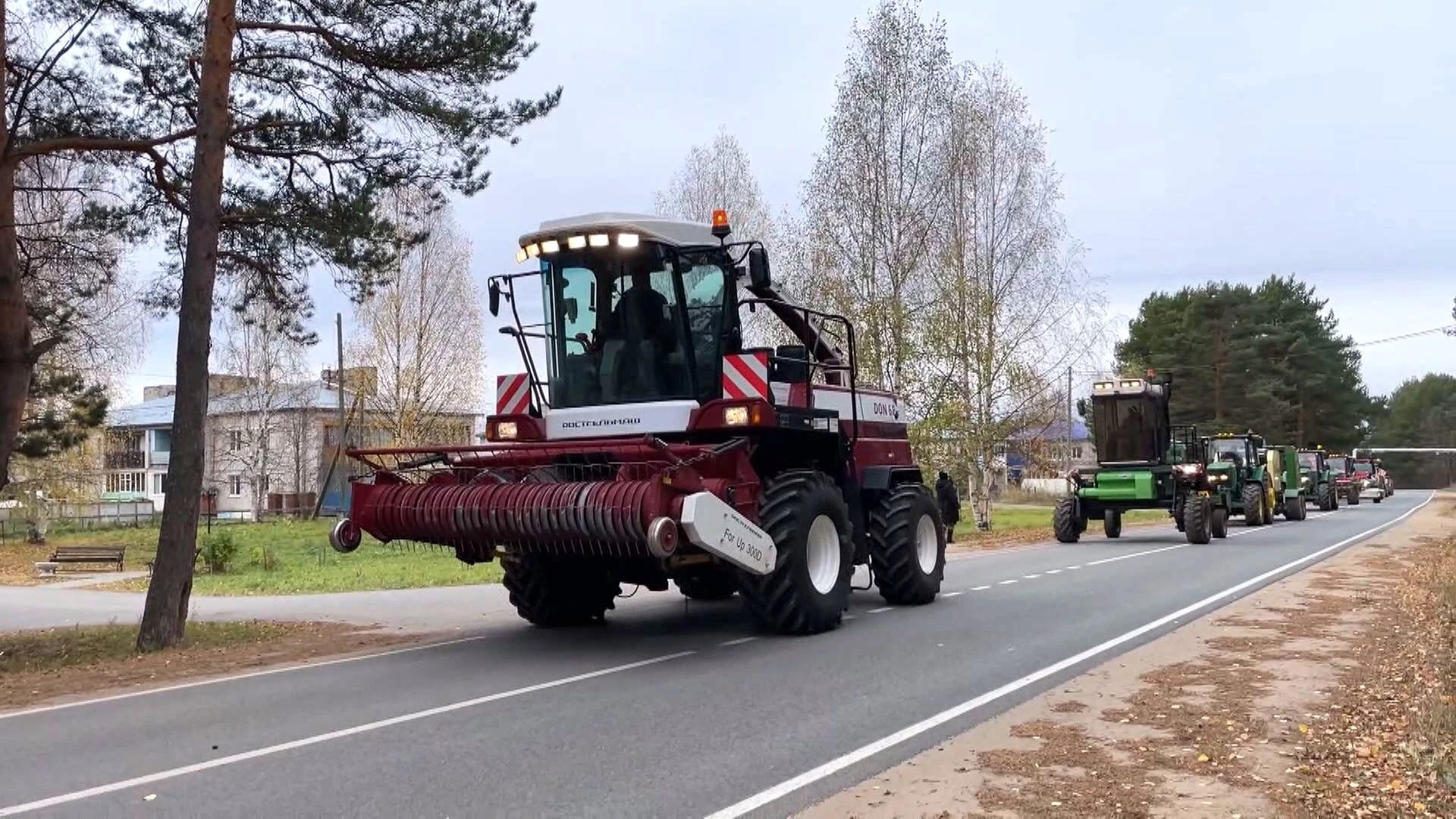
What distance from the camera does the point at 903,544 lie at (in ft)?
41.6

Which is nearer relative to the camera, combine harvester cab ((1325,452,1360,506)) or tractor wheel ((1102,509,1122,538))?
tractor wheel ((1102,509,1122,538))

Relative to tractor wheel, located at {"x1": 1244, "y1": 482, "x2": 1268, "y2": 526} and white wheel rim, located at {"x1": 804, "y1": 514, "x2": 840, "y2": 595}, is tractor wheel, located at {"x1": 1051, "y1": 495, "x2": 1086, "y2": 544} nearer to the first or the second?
tractor wheel, located at {"x1": 1244, "y1": 482, "x2": 1268, "y2": 526}

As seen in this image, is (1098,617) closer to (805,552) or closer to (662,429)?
(805,552)

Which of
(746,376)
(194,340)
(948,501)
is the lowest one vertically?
(948,501)

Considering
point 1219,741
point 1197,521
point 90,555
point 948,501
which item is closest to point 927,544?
point 1219,741

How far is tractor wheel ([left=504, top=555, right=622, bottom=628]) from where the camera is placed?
11719 millimetres

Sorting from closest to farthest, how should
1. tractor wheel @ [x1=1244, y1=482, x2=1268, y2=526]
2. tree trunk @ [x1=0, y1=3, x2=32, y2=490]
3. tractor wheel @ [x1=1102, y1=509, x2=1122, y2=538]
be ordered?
tree trunk @ [x1=0, y1=3, x2=32, y2=490] → tractor wheel @ [x1=1102, y1=509, x2=1122, y2=538] → tractor wheel @ [x1=1244, y1=482, x2=1268, y2=526]

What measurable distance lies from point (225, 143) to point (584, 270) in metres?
4.13

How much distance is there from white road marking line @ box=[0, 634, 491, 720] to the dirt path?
5807mm

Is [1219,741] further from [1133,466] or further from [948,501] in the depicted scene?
[1133,466]

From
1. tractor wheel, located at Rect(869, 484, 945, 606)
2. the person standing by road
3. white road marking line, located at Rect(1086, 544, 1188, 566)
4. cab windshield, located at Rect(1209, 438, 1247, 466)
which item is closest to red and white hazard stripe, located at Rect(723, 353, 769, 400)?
tractor wheel, located at Rect(869, 484, 945, 606)

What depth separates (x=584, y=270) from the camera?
11.0 meters

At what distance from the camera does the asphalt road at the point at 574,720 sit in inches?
230

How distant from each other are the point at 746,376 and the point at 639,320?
3.87 feet
